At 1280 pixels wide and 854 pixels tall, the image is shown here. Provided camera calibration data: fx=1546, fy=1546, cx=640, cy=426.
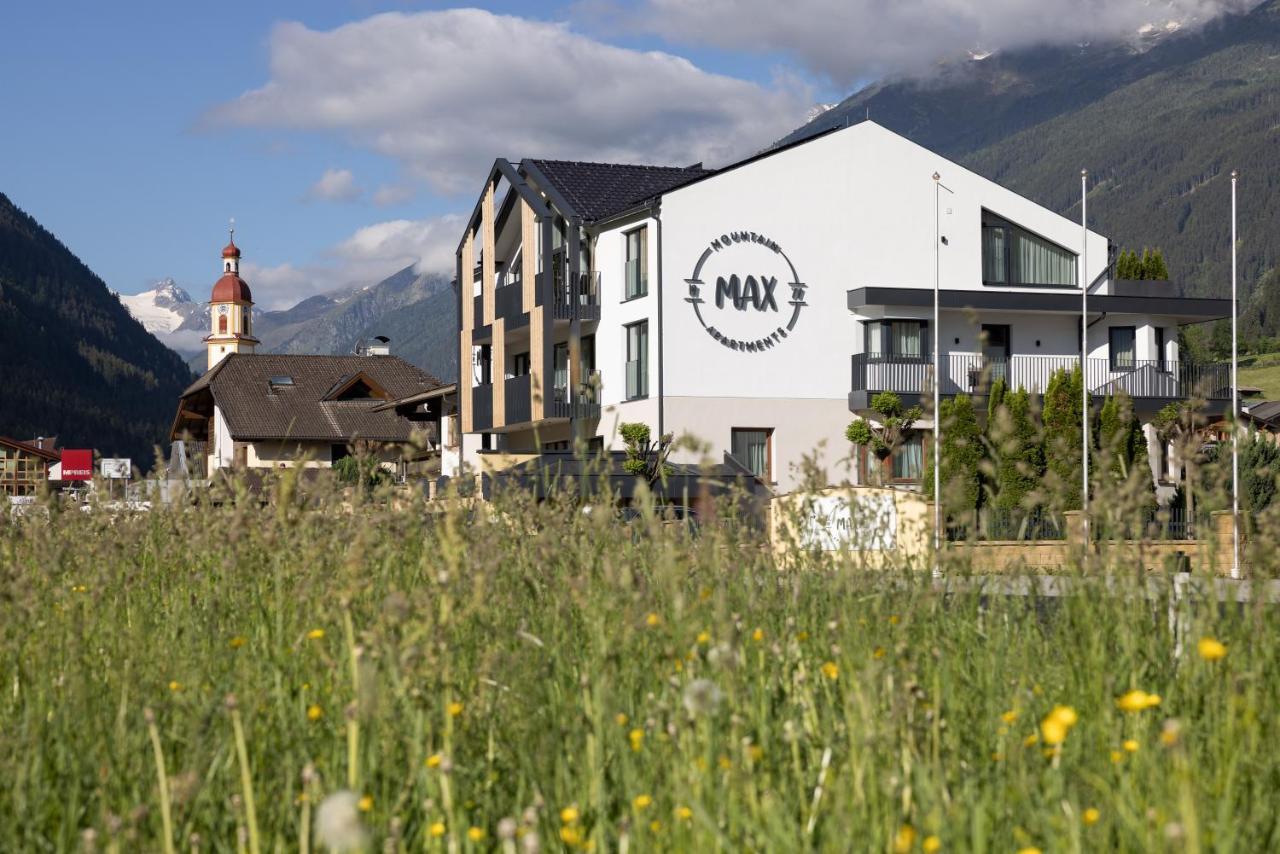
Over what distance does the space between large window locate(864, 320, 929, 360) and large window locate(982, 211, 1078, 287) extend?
243cm

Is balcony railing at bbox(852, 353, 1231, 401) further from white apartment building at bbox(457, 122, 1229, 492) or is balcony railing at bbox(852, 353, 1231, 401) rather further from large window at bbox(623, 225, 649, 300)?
large window at bbox(623, 225, 649, 300)

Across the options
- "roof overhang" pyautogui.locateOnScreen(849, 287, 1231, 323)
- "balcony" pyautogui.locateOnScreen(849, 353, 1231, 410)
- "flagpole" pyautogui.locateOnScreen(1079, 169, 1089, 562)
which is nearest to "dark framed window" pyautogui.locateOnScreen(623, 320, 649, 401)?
"balcony" pyautogui.locateOnScreen(849, 353, 1231, 410)

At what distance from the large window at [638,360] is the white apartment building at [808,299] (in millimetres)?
67

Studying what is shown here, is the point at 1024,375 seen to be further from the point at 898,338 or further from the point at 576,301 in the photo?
the point at 576,301

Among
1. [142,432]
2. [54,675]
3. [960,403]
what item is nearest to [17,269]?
[142,432]

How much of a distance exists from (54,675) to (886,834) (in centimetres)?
289

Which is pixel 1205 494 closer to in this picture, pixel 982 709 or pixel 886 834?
pixel 982 709

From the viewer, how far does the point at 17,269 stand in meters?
184

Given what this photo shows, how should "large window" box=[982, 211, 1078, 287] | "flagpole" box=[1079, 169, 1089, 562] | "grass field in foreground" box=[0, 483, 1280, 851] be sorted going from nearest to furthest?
"grass field in foreground" box=[0, 483, 1280, 851]
"flagpole" box=[1079, 169, 1089, 562]
"large window" box=[982, 211, 1078, 287]

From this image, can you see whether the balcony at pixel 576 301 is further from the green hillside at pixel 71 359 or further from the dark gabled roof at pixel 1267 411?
the green hillside at pixel 71 359

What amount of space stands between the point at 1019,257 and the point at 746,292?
7554 mm

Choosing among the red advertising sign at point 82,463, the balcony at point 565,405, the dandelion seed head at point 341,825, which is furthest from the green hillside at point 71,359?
the dandelion seed head at point 341,825

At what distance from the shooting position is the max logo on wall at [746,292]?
36562 millimetres

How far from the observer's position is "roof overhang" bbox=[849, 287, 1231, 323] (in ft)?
121
